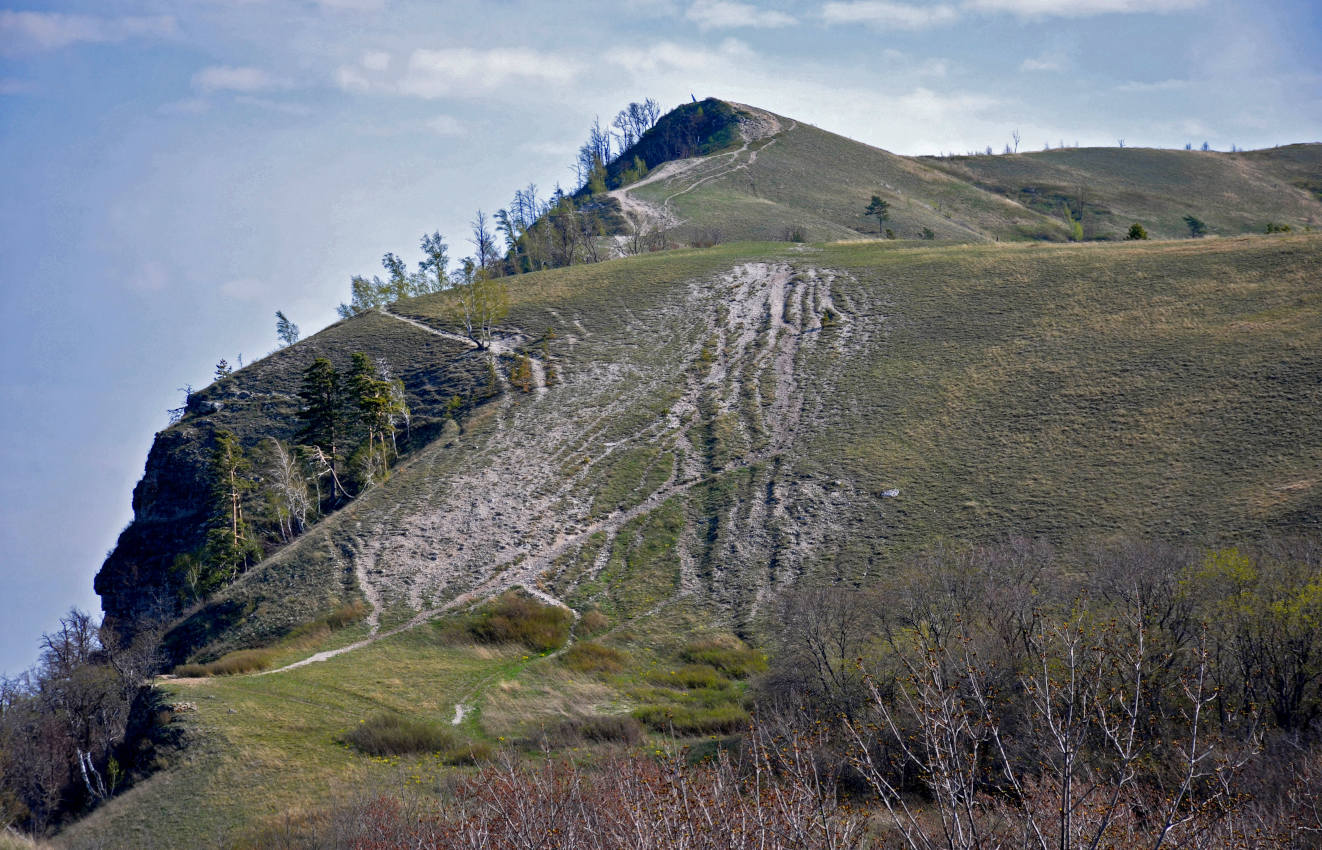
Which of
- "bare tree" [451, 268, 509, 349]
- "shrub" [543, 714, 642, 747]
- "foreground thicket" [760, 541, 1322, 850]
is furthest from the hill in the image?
"foreground thicket" [760, 541, 1322, 850]

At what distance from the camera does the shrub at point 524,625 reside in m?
39.4

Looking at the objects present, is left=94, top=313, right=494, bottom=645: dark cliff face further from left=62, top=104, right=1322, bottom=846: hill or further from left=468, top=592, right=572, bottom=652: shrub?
left=468, top=592, right=572, bottom=652: shrub

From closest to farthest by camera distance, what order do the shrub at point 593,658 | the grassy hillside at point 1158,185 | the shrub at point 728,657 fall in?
1. the shrub at point 728,657
2. the shrub at point 593,658
3. the grassy hillside at point 1158,185

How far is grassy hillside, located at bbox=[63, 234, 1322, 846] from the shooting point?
3077 cm

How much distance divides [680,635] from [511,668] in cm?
754

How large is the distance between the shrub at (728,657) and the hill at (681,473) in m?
0.25

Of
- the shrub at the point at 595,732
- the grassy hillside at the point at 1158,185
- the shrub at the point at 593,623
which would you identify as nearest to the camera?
the shrub at the point at 595,732

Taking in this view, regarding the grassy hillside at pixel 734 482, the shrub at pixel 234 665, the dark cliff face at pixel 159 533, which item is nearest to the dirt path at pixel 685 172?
the grassy hillside at pixel 734 482

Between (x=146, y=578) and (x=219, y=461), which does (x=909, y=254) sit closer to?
(x=219, y=461)

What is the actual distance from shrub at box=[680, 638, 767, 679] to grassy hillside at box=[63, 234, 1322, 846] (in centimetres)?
68

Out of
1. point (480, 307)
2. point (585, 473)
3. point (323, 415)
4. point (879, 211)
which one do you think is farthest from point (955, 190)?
point (323, 415)

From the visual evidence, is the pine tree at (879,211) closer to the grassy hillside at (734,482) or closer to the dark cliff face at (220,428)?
the grassy hillside at (734,482)

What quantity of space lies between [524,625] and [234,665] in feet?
40.6

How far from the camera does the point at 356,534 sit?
49469 mm
